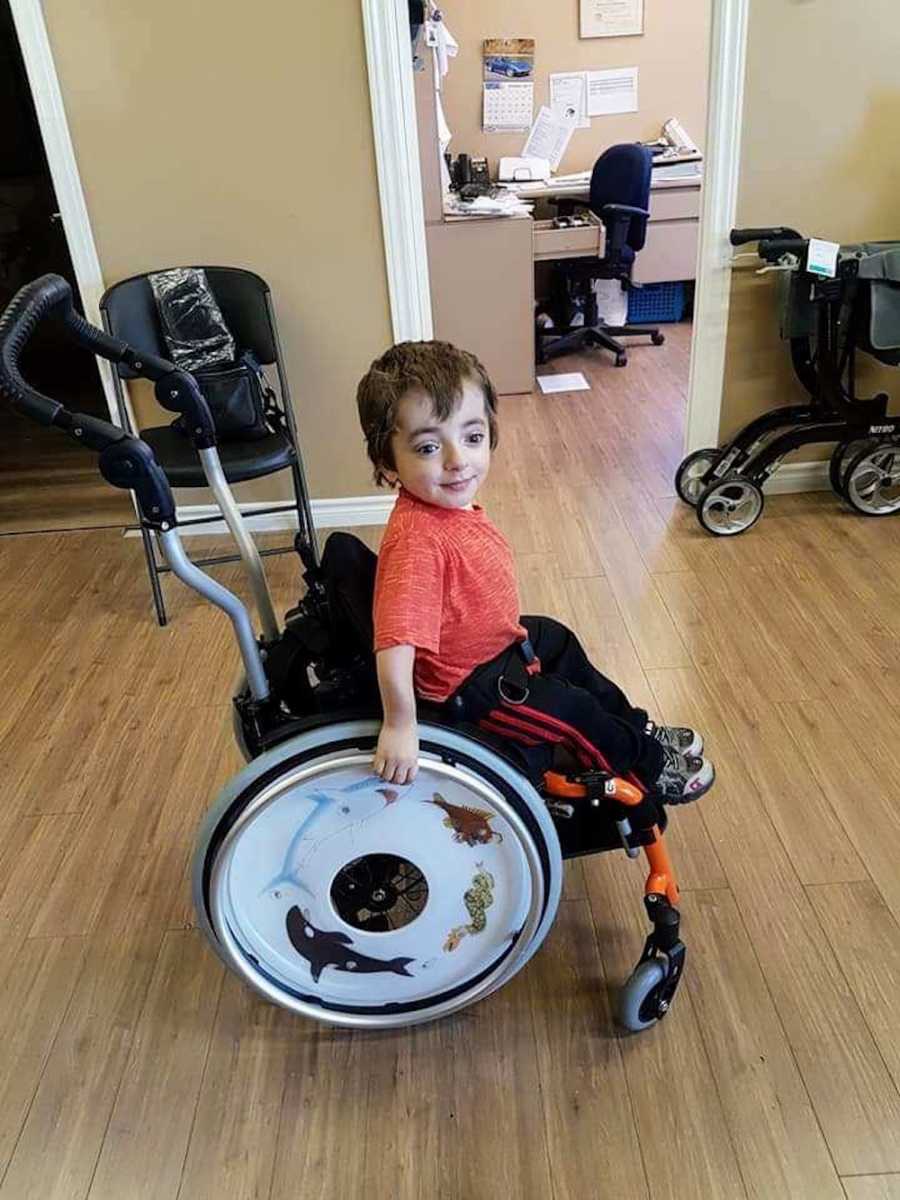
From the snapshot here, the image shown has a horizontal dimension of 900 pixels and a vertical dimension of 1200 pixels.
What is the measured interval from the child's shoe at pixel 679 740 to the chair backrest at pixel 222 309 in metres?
1.61

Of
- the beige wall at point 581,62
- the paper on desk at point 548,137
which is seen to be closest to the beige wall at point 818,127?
the beige wall at point 581,62

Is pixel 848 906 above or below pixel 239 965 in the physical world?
below

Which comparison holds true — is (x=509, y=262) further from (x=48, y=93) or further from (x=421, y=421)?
(x=421, y=421)

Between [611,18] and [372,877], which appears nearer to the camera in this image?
[372,877]

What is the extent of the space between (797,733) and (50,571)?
7.21 ft

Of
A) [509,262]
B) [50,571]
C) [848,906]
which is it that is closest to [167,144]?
[50,571]

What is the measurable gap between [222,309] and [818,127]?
171 cm

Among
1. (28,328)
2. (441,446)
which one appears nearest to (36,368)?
(28,328)

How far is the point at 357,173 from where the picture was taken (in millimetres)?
2547

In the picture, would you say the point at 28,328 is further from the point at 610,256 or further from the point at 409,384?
the point at 610,256

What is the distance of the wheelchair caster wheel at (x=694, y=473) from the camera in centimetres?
289

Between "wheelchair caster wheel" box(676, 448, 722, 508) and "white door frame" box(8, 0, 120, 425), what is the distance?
1742 millimetres

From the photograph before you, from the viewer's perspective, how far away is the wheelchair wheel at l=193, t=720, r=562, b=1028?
3.77ft

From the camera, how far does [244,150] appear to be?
2.51 m
